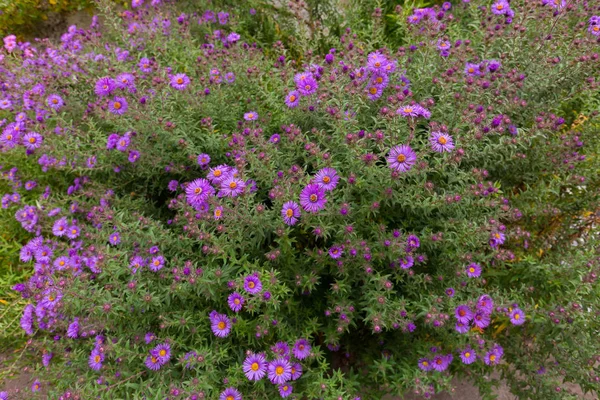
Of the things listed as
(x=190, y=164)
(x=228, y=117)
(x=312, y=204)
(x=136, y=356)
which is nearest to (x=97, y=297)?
(x=136, y=356)

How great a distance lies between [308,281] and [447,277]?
769mm

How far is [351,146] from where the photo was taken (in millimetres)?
1901

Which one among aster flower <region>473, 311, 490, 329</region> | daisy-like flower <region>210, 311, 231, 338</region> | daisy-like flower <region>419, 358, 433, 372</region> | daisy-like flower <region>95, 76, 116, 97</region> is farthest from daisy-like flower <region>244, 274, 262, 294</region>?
daisy-like flower <region>95, 76, 116, 97</region>

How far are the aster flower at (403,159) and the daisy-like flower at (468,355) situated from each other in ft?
3.34

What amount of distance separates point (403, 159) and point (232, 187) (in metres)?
0.82

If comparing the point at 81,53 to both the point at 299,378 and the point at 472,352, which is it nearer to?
the point at 299,378

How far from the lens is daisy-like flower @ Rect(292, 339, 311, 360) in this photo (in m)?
2.06

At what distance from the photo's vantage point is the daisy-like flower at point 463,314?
6.45 feet

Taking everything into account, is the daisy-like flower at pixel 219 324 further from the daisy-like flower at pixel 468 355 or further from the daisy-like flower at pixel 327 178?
the daisy-like flower at pixel 468 355

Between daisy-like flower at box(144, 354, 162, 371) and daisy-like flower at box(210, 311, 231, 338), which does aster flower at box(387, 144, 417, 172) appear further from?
daisy-like flower at box(144, 354, 162, 371)

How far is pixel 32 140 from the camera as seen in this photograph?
2.78 m

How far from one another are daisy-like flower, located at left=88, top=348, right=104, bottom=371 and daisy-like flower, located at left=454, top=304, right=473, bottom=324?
1.80 meters

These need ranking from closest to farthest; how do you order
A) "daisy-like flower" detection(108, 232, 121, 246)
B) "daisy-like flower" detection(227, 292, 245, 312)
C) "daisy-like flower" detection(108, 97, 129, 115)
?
"daisy-like flower" detection(227, 292, 245, 312), "daisy-like flower" detection(108, 232, 121, 246), "daisy-like flower" detection(108, 97, 129, 115)

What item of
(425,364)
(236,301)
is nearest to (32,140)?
(236,301)
